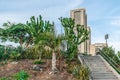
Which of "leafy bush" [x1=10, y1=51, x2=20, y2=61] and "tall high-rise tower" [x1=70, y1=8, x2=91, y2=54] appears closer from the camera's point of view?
"leafy bush" [x1=10, y1=51, x2=20, y2=61]

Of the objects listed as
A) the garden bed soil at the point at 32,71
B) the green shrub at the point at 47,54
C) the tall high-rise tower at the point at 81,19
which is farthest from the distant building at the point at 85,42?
the garden bed soil at the point at 32,71

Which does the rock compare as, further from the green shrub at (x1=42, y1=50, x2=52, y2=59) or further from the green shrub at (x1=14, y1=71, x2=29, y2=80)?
the green shrub at (x1=42, y1=50, x2=52, y2=59)

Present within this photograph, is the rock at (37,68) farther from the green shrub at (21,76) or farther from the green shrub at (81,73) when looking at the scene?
the green shrub at (81,73)

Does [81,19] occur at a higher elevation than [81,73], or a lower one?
higher

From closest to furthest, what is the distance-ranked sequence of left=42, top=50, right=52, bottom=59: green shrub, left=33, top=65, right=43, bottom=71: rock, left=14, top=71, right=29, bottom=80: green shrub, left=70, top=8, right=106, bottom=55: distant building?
left=14, top=71, right=29, bottom=80: green shrub < left=33, top=65, right=43, bottom=71: rock < left=42, top=50, right=52, bottom=59: green shrub < left=70, top=8, right=106, bottom=55: distant building

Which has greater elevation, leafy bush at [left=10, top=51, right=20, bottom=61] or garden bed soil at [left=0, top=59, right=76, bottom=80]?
leafy bush at [left=10, top=51, right=20, bottom=61]

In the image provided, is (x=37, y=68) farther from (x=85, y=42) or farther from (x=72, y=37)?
(x=85, y=42)

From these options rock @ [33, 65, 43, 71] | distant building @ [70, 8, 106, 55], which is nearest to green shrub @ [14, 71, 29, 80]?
rock @ [33, 65, 43, 71]

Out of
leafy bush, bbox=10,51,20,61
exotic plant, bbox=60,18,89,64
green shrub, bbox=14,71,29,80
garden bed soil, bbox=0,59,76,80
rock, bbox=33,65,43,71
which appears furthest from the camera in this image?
leafy bush, bbox=10,51,20,61

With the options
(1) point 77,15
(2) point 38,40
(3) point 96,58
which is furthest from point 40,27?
(1) point 77,15

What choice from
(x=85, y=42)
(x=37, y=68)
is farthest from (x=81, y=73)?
(x=85, y=42)

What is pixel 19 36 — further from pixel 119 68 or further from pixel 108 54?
pixel 119 68

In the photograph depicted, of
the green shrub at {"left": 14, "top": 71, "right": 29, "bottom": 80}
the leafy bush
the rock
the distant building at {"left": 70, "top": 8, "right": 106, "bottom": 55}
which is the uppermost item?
the distant building at {"left": 70, "top": 8, "right": 106, "bottom": 55}

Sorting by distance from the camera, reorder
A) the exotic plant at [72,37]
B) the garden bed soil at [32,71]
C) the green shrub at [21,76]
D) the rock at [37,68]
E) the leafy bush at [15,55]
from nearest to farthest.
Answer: the green shrub at [21,76] → the garden bed soil at [32,71] → the rock at [37,68] → the exotic plant at [72,37] → the leafy bush at [15,55]
